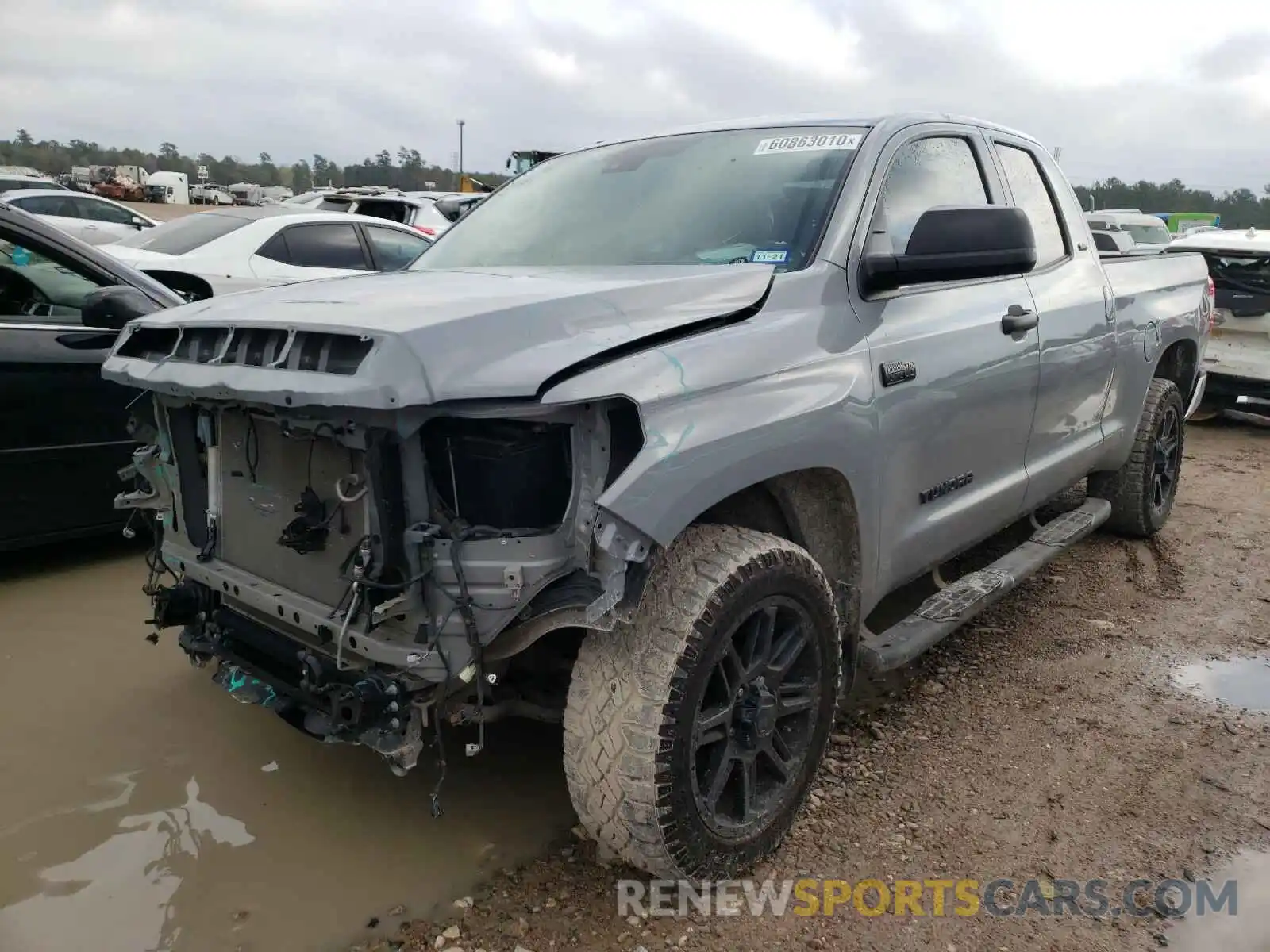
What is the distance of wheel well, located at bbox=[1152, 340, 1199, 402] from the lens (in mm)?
5215

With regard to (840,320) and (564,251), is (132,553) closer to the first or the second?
(564,251)

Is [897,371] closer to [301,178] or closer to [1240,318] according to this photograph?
[1240,318]

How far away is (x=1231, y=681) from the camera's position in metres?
3.71

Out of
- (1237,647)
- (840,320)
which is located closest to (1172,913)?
(840,320)

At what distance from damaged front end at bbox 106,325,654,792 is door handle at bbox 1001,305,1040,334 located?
1.86 metres

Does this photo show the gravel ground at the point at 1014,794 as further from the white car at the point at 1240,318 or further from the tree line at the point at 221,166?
the tree line at the point at 221,166

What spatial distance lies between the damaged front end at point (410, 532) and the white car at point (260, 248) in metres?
4.78

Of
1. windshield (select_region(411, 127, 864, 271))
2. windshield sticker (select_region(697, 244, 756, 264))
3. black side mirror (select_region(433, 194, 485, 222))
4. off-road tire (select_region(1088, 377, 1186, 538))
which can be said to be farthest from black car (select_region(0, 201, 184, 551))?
black side mirror (select_region(433, 194, 485, 222))

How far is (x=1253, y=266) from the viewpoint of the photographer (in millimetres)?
8336

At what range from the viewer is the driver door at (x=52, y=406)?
393 cm

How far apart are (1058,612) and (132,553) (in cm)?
432

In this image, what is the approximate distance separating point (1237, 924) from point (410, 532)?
2.22m

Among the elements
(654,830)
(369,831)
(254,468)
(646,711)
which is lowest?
(369,831)

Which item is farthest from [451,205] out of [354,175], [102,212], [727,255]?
[354,175]
